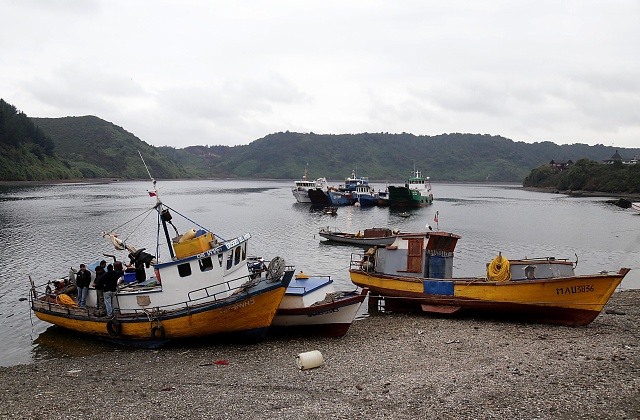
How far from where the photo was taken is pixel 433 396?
12.3 metres

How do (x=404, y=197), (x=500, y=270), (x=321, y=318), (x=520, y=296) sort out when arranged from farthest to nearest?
(x=404, y=197) < (x=500, y=270) < (x=520, y=296) < (x=321, y=318)

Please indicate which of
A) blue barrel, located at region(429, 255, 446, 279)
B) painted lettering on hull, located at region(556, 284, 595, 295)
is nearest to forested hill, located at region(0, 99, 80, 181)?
blue barrel, located at region(429, 255, 446, 279)

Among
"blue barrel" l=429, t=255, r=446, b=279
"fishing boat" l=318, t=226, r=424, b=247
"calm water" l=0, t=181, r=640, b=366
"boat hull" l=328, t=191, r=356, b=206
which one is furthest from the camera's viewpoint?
"boat hull" l=328, t=191, r=356, b=206

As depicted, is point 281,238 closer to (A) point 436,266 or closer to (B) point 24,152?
(A) point 436,266

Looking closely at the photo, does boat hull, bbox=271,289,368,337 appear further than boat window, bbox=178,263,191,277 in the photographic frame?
Yes

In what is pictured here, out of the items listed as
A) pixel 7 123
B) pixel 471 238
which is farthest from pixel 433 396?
pixel 7 123

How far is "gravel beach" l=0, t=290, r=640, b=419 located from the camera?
11719 mm

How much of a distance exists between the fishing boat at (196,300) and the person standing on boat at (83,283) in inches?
35.8

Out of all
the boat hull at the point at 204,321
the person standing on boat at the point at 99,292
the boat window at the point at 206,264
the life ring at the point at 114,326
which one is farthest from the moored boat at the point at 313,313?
the person standing on boat at the point at 99,292

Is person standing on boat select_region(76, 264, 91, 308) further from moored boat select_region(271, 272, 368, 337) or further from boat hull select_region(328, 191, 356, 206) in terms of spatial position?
boat hull select_region(328, 191, 356, 206)

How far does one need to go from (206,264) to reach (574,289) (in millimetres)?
13740

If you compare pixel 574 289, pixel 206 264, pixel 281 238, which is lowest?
pixel 281 238

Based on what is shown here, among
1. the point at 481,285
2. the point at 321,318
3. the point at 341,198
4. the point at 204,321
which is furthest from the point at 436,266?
the point at 341,198

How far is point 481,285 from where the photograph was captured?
20438mm
